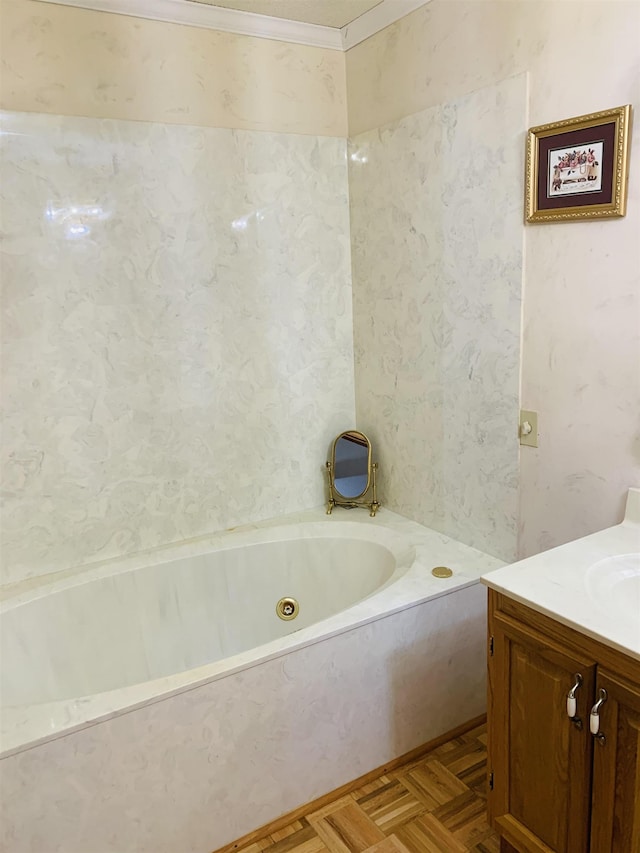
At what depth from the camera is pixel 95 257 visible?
2.17 metres

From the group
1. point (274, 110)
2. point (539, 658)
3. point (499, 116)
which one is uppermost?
point (274, 110)

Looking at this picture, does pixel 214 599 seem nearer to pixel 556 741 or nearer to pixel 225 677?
pixel 225 677

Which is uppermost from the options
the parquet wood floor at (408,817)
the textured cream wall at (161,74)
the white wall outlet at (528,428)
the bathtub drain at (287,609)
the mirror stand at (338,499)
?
the textured cream wall at (161,74)

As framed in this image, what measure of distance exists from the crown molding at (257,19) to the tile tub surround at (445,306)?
0.36m

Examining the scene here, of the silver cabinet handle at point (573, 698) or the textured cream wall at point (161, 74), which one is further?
the textured cream wall at point (161, 74)

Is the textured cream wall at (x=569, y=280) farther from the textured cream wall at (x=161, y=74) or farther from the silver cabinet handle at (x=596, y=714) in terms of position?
the silver cabinet handle at (x=596, y=714)

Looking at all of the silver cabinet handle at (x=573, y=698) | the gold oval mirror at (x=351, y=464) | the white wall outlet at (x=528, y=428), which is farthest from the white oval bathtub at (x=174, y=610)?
the silver cabinet handle at (x=573, y=698)

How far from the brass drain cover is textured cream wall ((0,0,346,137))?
67.6 inches

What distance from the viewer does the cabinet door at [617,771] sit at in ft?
3.92

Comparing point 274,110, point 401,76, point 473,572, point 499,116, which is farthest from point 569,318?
point 274,110

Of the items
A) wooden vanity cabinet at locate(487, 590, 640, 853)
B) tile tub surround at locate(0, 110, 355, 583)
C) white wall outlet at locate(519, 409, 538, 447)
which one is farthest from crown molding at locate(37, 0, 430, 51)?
wooden vanity cabinet at locate(487, 590, 640, 853)

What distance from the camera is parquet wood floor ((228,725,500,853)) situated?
68.6 inches

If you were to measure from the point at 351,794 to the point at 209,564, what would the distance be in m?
0.91

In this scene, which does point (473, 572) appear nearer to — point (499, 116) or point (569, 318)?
point (569, 318)
